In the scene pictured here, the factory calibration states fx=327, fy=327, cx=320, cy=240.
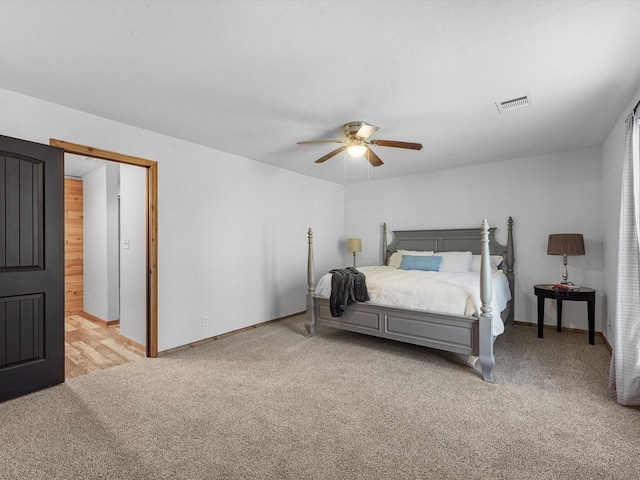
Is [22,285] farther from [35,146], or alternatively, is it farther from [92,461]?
[92,461]

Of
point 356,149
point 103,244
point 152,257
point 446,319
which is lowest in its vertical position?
point 446,319

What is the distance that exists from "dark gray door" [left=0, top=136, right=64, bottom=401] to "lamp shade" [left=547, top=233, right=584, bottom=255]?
17.8 feet

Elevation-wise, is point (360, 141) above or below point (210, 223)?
above

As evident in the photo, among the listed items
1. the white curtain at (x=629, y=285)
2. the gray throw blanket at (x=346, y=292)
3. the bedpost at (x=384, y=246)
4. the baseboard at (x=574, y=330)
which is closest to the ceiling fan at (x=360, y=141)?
the gray throw blanket at (x=346, y=292)

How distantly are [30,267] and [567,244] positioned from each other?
5650mm

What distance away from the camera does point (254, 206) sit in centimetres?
471

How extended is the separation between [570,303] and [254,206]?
179 inches

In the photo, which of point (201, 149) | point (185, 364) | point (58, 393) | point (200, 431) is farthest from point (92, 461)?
point (201, 149)

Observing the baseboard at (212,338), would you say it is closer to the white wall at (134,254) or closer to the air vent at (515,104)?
the white wall at (134,254)

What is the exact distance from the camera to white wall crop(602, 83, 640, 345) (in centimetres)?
320

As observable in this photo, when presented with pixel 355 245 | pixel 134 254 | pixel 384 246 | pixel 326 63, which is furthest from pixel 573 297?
pixel 134 254

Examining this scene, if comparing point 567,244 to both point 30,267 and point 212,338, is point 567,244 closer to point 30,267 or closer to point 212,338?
point 212,338

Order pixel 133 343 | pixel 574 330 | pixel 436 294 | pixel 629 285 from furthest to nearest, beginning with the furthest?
pixel 574 330 → pixel 133 343 → pixel 436 294 → pixel 629 285

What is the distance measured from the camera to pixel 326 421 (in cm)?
225
